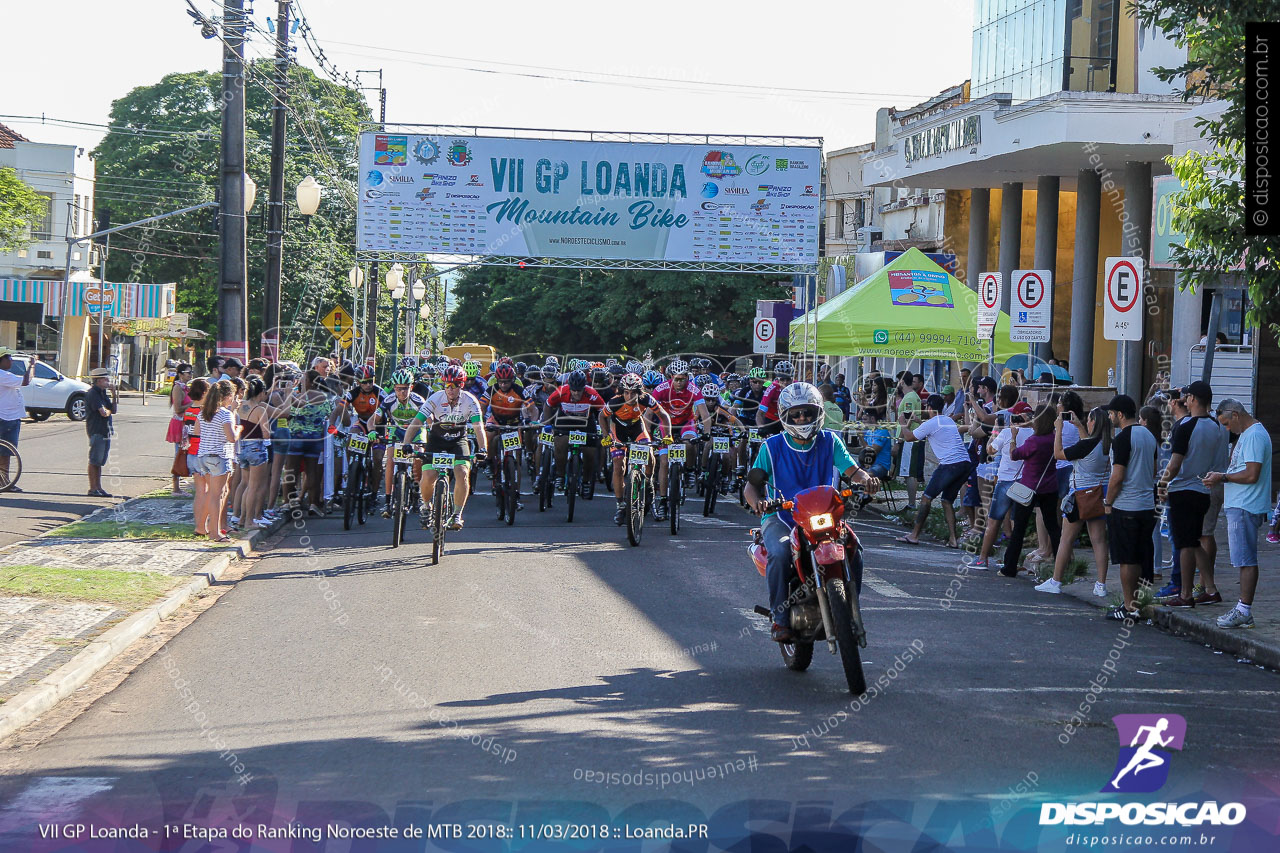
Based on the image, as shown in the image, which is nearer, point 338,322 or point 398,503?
point 398,503

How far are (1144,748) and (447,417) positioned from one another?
8.79 meters

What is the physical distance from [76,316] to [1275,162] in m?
55.2

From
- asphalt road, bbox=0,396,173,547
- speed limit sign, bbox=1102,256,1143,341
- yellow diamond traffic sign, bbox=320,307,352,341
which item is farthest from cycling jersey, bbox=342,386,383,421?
yellow diamond traffic sign, bbox=320,307,352,341

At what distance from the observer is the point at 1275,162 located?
644cm

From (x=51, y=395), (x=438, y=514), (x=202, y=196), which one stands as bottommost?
(x=438, y=514)

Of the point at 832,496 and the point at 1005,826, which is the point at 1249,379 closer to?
the point at 832,496

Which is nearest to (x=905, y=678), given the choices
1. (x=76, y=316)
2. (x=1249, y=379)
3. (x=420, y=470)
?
(x=420, y=470)

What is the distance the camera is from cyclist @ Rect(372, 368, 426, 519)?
16.5 meters

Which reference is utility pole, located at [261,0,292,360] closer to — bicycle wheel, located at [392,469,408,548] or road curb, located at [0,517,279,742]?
bicycle wheel, located at [392,469,408,548]

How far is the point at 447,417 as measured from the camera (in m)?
14.5

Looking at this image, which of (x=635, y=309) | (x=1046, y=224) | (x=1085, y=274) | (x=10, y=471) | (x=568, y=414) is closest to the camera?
(x=568, y=414)

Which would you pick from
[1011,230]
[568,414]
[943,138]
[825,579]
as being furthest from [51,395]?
[825,579]

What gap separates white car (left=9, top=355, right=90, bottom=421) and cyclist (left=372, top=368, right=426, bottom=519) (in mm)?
20461

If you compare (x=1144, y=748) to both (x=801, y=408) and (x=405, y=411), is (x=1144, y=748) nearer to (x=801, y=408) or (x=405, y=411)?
(x=801, y=408)
